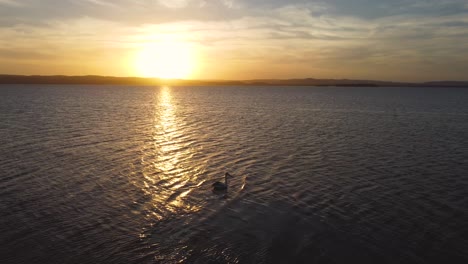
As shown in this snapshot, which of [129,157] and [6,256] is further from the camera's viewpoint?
[129,157]

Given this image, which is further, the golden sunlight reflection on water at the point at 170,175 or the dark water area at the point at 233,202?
the golden sunlight reflection on water at the point at 170,175

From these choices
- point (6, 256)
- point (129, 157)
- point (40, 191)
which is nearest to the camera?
point (6, 256)

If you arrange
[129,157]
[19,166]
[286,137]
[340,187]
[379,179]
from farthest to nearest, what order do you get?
[286,137], [129,157], [19,166], [379,179], [340,187]

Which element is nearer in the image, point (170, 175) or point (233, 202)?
point (233, 202)

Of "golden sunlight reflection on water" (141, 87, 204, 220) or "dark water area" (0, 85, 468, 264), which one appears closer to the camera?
"dark water area" (0, 85, 468, 264)

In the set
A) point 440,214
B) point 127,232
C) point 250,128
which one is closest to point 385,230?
point 440,214

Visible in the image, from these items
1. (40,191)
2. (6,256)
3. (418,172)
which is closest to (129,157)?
(40,191)

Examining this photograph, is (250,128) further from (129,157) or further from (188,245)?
(188,245)

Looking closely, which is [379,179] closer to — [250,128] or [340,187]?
[340,187]

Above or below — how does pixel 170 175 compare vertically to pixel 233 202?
above
